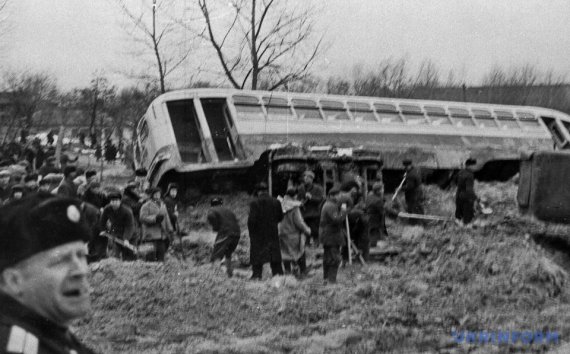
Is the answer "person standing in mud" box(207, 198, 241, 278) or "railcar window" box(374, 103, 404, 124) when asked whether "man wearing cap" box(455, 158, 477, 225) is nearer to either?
"person standing in mud" box(207, 198, 241, 278)

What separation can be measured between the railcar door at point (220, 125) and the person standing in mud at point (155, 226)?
658cm

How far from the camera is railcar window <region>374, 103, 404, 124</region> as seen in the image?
20.4 m

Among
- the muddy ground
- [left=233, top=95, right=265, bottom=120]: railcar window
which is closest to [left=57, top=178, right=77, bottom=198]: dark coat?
the muddy ground

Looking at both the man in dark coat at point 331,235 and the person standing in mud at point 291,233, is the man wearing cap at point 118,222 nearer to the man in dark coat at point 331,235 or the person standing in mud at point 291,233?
the person standing in mud at point 291,233

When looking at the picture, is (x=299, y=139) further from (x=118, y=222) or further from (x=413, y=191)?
(x=118, y=222)

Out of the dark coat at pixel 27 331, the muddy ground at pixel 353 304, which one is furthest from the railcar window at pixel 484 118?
the dark coat at pixel 27 331

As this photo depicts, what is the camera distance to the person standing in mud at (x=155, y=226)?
11.7 metres

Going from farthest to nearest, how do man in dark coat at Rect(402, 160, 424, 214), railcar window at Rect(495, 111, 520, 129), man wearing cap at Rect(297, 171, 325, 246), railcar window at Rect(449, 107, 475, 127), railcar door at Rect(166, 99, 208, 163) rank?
railcar window at Rect(495, 111, 520, 129) → railcar window at Rect(449, 107, 475, 127) → railcar door at Rect(166, 99, 208, 163) → man in dark coat at Rect(402, 160, 424, 214) → man wearing cap at Rect(297, 171, 325, 246)

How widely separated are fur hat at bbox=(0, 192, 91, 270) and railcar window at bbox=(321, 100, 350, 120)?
17.1 meters

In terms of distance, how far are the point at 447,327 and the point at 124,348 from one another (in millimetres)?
3140

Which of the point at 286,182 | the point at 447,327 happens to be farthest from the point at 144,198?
the point at 447,327

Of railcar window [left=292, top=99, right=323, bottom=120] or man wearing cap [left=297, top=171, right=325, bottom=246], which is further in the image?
railcar window [left=292, top=99, right=323, bottom=120]

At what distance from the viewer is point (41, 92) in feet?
111

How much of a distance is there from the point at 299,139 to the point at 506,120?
7218 mm
